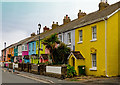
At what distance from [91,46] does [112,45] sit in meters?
2.47

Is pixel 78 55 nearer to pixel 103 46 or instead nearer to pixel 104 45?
pixel 103 46

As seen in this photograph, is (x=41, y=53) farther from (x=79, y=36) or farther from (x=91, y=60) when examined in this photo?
(x=91, y=60)

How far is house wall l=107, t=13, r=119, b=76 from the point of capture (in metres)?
20.1

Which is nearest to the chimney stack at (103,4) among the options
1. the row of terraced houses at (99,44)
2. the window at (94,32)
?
the row of terraced houses at (99,44)

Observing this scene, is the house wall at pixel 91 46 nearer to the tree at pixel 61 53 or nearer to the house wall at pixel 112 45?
the house wall at pixel 112 45

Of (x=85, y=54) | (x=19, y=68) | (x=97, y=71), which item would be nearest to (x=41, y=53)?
(x=19, y=68)

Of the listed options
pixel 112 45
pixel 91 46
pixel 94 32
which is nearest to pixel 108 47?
A: pixel 112 45

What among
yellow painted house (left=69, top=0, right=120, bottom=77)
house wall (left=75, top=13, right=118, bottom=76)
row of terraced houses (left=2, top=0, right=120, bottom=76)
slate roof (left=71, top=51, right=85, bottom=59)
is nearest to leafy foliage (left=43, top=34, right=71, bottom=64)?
row of terraced houses (left=2, top=0, right=120, bottom=76)

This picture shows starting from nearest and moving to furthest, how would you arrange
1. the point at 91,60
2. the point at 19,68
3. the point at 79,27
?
the point at 91,60, the point at 79,27, the point at 19,68

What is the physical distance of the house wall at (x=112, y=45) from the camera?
20078 mm

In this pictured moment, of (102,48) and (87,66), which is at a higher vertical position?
(102,48)

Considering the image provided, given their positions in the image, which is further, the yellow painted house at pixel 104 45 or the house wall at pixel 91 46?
the house wall at pixel 91 46

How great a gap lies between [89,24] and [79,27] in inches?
82.1

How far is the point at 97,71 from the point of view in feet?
68.5
